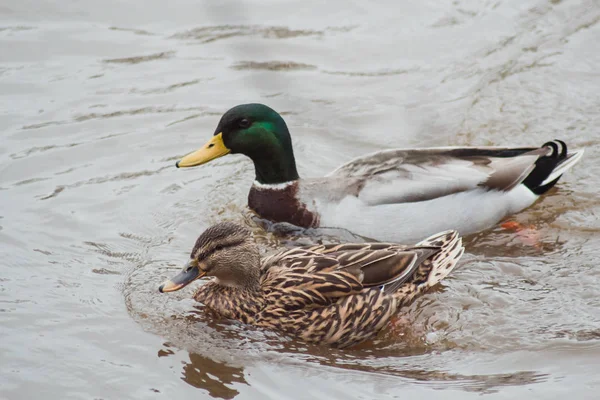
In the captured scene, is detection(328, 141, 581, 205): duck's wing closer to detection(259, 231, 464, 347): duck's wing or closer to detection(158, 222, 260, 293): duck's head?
detection(259, 231, 464, 347): duck's wing

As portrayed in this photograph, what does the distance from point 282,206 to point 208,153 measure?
0.83 meters

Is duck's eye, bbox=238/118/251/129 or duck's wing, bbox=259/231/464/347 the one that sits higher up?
duck's eye, bbox=238/118/251/129

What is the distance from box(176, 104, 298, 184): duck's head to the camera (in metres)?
8.73

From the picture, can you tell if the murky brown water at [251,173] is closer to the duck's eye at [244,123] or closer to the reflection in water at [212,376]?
the reflection in water at [212,376]

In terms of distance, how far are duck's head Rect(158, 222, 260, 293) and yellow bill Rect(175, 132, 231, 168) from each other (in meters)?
1.74

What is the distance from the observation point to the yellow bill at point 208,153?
340 inches

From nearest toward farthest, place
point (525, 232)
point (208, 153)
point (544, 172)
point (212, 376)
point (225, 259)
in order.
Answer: point (212, 376)
point (225, 259)
point (525, 232)
point (208, 153)
point (544, 172)

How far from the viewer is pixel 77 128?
10.0 m

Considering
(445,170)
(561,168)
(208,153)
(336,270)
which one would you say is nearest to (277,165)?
(208,153)

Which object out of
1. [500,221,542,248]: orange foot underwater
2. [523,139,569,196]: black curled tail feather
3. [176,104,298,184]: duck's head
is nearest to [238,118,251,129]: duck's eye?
[176,104,298,184]: duck's head

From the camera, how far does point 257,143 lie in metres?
8.89

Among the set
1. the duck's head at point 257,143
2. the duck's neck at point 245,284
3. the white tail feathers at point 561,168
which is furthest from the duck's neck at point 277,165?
the white tail feathers at point 561,168

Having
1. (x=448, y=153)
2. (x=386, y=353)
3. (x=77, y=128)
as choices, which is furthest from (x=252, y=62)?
(x=386, y=353)

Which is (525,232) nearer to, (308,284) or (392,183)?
(392,183)
